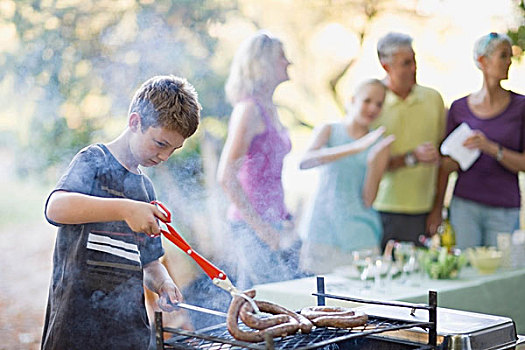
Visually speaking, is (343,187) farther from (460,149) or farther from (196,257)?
(196,257)

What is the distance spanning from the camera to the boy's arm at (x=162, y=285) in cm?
192

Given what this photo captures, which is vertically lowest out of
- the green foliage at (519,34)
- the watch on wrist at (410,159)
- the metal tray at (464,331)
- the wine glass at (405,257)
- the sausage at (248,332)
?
the metal tray at (464,331)

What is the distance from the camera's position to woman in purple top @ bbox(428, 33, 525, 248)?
4250 millimetres

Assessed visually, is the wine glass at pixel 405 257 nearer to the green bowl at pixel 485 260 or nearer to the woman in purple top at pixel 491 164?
the green bowl at pixel 485 260

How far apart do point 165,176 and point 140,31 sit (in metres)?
0.82

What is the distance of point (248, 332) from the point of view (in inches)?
63.5

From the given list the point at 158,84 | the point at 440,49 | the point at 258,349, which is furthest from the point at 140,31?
the point at 440,49

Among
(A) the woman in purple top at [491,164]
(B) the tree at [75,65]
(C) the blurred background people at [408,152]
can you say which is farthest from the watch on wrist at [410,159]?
(B) the tree at [75,65]

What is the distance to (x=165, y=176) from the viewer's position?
11.9 feet

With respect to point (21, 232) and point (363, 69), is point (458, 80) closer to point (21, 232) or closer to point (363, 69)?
point (363, 69)

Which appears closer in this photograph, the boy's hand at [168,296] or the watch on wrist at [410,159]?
the boy's hand at [168,296]

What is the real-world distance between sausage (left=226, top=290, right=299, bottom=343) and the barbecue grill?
0.02 m

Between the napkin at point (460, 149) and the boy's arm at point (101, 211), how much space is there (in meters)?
2.86

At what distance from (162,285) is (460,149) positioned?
272cm
